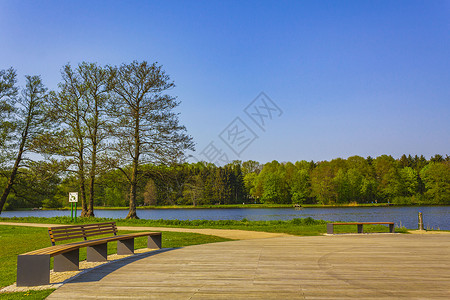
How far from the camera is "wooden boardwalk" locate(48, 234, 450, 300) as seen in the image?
5.54 metres

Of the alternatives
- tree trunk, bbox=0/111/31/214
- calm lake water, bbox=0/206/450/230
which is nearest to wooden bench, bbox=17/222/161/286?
calm lake water, bbox=0/206/450/230

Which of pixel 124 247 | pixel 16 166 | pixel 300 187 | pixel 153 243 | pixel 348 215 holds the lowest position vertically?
pixel 348 215

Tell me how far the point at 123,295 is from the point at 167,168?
2682 cm

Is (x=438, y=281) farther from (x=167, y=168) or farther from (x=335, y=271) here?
(x=167, y=168)

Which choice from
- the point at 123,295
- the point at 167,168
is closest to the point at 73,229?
Answer: the point at 123,295

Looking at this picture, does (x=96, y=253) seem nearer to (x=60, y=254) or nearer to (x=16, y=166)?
(x=60, y=254)

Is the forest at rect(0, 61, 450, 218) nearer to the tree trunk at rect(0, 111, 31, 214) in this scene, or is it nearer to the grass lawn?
the tree trunk at rect(0, 111, 31, 214)

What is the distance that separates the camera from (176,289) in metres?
5.86

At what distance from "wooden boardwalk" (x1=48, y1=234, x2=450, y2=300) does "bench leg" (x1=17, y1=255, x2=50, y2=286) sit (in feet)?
1.70

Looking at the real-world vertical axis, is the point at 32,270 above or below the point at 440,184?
below

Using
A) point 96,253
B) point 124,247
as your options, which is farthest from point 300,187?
point 96,253

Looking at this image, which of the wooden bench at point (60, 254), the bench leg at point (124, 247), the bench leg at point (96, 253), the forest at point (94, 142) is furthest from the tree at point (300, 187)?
the bench leg at point (96, 253)

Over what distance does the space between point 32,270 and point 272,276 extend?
4.08 meters

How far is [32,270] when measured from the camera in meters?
6.47
